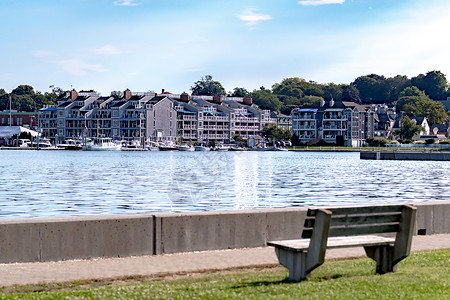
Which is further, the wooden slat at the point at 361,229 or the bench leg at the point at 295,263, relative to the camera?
the bench leg at the point at 295,263

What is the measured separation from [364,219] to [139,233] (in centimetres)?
471

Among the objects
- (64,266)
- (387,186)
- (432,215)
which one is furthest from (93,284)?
(387,186)

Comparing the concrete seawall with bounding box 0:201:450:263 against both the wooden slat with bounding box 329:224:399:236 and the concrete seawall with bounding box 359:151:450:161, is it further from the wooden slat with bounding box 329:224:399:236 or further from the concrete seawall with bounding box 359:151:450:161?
the concrete seawall with bounding box 359:151:450:161

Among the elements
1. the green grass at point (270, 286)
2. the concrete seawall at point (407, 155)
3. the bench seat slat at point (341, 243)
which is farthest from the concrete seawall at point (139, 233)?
the concrete seawall at point (407, 155)

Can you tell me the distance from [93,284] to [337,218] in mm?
3770

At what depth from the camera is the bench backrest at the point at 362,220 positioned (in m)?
11.2

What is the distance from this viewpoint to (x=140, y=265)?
13344 mm

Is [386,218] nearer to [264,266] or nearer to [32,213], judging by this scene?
[264,266]

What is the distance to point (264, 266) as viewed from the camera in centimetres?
1320

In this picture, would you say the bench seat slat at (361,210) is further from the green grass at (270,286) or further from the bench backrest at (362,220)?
the green grass at (270,286)

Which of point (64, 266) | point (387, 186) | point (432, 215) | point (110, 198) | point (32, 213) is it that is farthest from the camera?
point (387, 186)

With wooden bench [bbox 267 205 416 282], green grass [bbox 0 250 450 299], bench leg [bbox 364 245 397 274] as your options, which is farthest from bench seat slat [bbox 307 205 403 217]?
green grass [bbox 0 250 450 299]

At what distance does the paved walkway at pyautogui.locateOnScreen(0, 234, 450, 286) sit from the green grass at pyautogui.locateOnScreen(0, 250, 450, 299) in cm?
43

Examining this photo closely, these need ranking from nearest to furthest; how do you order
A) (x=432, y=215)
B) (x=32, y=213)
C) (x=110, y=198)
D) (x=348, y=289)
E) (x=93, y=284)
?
(x=348, y=289) < (x=93, y=284) < (x=432, y=215) < (x=32, y=213) < (x=110, y=198)
